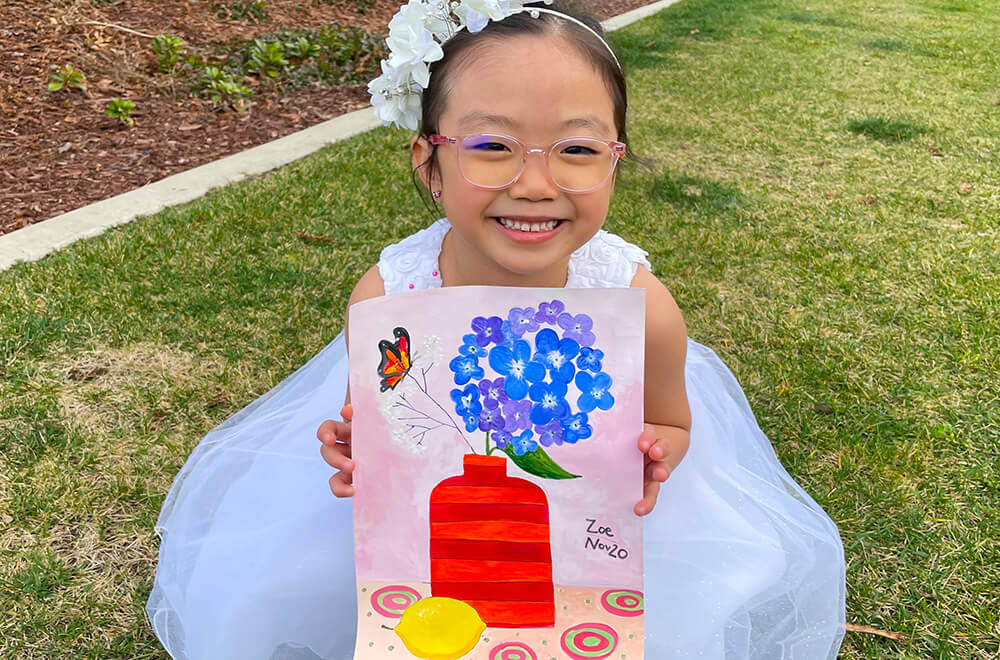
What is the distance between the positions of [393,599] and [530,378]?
1.36 feet

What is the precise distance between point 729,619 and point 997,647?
62 cm

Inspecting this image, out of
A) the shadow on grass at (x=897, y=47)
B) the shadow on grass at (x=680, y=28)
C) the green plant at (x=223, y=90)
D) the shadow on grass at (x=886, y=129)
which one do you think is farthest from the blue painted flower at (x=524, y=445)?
the shadow on grass at (x=897, y=47)

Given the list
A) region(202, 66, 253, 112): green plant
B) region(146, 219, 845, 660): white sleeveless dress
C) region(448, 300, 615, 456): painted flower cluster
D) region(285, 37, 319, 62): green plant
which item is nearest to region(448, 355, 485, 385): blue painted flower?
region(448, 300, 615, 456): painted flower cluster

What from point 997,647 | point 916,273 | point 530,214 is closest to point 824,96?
point 916,273

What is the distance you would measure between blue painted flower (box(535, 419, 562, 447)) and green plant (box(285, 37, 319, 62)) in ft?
16.4

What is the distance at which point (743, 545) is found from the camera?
1.72 m

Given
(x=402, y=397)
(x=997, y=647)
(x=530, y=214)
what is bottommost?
(x=997, y=647)

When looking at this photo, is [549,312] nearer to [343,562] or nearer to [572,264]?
[572,264]

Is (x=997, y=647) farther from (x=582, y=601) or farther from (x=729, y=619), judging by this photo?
(x=582, y=601)

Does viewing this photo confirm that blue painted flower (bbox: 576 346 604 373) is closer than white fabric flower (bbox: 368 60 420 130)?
Yes

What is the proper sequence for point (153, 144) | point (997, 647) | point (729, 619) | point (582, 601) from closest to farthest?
point (582, 601), point (729, 619), point (997, 647), point (153, 144)

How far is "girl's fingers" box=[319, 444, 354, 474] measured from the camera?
136 cm

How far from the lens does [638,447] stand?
4.14 ft

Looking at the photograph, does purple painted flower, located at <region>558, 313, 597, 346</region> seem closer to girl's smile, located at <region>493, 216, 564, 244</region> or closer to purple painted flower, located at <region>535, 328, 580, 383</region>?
purple painted flower, located at <region>535, 328, 580, 383</region>
